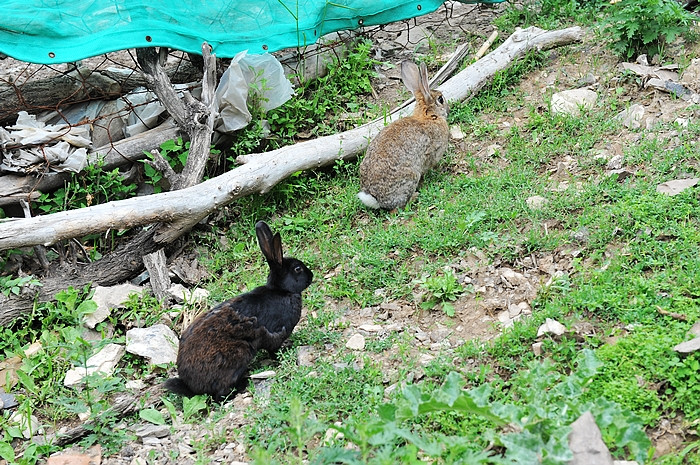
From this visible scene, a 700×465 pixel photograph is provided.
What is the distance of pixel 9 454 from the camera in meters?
3.91

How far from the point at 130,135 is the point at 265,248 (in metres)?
2.73

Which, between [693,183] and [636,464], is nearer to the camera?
[636,464]

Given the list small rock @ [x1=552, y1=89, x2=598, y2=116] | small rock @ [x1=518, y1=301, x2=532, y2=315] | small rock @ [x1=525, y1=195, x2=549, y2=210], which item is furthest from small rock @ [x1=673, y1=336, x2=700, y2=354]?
small rock @ [x1=552, y1=89, x2=598, y2=116]

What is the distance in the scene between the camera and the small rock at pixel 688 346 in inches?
128

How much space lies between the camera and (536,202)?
518cm

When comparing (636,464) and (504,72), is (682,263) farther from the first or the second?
(504,72)

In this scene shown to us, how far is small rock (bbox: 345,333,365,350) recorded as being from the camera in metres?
4.30

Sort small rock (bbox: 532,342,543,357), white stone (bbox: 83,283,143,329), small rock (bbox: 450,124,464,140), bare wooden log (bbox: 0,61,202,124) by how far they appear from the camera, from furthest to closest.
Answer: small rock (bbox: 450,124,464,140) → bare wooden log (bbox: 0,61,202,124) → white stone (bbox: 83,283,143,329) → small rock (bbox: 532,342,543,357)

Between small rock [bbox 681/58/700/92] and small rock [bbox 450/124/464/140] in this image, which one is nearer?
small rock [bbox 681/58/700/92]

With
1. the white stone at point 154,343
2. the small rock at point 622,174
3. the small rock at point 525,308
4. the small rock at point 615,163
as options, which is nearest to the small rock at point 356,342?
the small rock at point 525,308

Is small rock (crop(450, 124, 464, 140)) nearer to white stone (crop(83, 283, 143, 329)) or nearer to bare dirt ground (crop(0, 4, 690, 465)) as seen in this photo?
bare dirt ground (crop(0, 4, 690, 465))

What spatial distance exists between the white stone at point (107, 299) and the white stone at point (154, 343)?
1.07ft

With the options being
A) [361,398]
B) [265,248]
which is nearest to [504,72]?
[265,248]

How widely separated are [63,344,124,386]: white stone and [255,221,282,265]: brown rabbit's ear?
1249 millimetres
